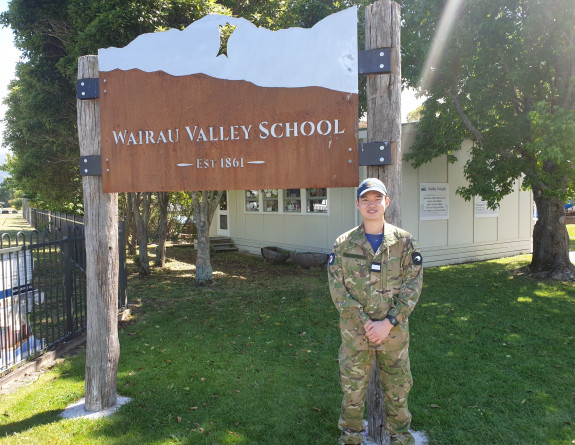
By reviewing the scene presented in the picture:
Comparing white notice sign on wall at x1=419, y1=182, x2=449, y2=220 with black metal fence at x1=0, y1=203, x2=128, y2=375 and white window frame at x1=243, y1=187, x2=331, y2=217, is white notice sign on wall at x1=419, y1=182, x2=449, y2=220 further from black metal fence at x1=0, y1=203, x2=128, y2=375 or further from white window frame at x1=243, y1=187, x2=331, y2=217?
black metal fence at x1=0, y1=203, x2=128, y2=375

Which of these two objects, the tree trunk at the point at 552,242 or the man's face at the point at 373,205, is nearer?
the man's face at the point at 373,205

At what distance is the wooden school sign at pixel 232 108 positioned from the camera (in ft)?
10.8

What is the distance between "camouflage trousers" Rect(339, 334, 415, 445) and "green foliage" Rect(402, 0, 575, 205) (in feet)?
20.1

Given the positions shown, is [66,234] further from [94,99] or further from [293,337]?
[293,337]

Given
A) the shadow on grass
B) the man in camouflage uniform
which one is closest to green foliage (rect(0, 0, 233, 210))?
the shadow on grass

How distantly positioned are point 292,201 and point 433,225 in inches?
166

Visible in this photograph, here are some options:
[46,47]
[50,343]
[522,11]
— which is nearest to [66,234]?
[50,343]

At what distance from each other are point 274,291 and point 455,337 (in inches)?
160

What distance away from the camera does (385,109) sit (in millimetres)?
3270

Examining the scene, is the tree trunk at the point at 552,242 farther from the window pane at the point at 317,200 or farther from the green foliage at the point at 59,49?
the green foliage at the point at 59,49

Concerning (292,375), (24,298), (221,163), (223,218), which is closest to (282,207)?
(223,218)

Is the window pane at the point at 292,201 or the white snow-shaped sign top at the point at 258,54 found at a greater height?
the white snow-shaped sign top at the point at 258,54

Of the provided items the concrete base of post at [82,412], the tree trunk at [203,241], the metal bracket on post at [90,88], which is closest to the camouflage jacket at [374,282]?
the concrete base of post at [82,412]

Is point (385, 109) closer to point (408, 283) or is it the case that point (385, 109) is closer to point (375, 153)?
point (375, 153)
